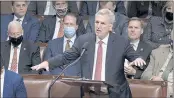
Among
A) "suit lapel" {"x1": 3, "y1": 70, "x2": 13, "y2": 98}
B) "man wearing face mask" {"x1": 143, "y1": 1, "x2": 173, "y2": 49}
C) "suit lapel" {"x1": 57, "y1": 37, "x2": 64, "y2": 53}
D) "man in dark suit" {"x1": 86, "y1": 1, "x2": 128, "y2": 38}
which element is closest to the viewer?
"suit lapel" {"x1": 3, "y1": 70, "x2": 13, "y2": 98}

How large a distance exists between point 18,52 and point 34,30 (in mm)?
735

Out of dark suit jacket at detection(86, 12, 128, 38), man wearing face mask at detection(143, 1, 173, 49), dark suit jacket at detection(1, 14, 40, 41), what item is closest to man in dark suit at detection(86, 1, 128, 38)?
dark suit jacket at detection(86, 12, 128, 38)

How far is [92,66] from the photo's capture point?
12.2 ft

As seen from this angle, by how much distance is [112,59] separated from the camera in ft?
12.2

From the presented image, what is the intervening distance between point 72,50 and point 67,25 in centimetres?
174

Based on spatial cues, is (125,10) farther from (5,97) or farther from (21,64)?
(5,97)

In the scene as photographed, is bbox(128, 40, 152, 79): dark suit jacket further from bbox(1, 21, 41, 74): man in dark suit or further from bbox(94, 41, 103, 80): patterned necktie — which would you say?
bbox(94, 41, 103, 80): patterned necktie

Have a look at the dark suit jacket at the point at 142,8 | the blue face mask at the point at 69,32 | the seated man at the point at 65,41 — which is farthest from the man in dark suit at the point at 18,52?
the dark suit jacket at the point at 142,8

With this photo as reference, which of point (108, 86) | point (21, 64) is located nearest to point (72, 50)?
point (108, 86)

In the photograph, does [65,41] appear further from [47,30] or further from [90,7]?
[90,7]

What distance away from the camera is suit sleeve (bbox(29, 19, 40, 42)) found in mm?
5843

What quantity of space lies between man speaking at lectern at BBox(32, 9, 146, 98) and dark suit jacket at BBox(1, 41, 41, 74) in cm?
136

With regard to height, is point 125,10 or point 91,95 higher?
point 125,10

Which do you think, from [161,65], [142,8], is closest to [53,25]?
[142,8]
